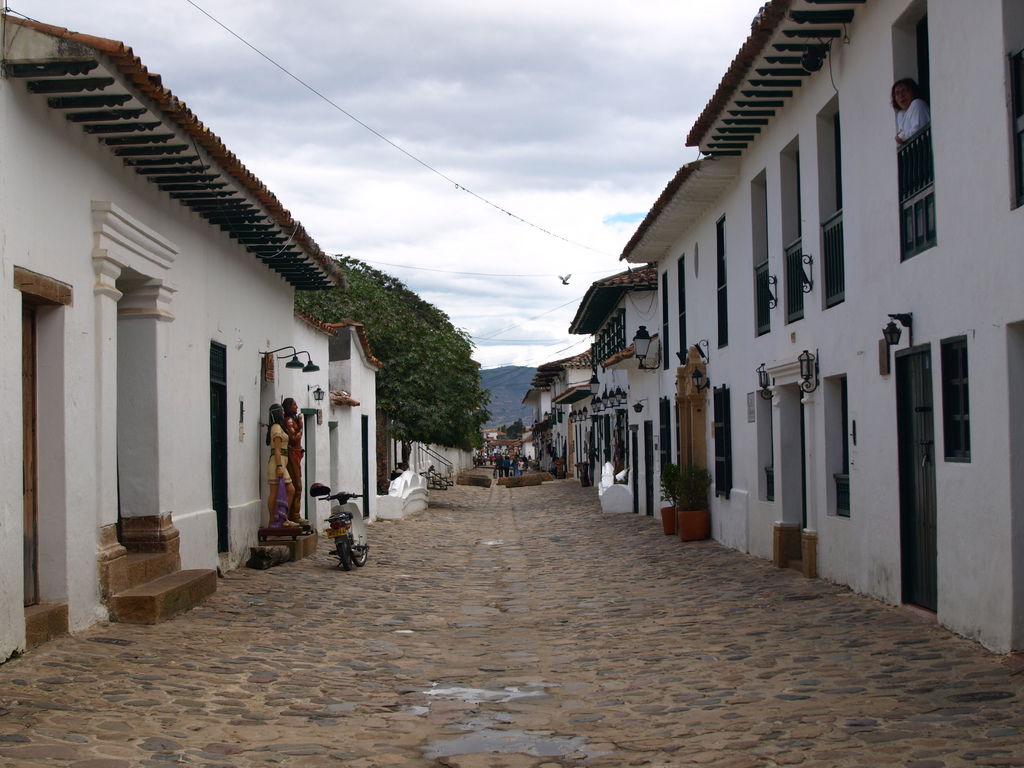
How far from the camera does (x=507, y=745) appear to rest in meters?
5.74

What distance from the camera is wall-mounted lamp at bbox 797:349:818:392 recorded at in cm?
1111

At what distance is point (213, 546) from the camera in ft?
37.3

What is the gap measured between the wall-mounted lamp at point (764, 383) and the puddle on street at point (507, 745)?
7.59 meters

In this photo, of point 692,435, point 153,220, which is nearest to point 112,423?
point 153,220

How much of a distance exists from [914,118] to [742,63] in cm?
264

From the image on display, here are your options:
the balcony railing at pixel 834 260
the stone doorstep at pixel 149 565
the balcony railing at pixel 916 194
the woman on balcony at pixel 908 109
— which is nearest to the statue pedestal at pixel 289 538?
the stone doorstep at pixel 149 565

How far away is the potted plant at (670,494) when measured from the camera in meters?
16.9

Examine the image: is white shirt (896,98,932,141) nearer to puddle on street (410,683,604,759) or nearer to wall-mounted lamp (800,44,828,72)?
wall-mounted lamp (800,44,828,72)

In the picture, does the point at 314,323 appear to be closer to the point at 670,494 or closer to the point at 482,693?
the point at 670,494

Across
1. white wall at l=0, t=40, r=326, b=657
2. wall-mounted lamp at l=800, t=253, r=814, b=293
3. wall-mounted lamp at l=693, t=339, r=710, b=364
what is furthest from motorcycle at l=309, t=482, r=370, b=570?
wall-mounted lamp at l=800, t=253, r=814, b=293

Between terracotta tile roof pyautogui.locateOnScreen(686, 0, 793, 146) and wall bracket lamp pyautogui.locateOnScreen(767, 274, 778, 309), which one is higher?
terracotta tile roof pyautogui.locateOnScreen(686, 0, 793, 146)

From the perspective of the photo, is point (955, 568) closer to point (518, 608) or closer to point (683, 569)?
point (518, 608)

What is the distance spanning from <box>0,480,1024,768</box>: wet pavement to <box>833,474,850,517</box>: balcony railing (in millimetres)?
799

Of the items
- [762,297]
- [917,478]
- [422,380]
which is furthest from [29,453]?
[422,380]
